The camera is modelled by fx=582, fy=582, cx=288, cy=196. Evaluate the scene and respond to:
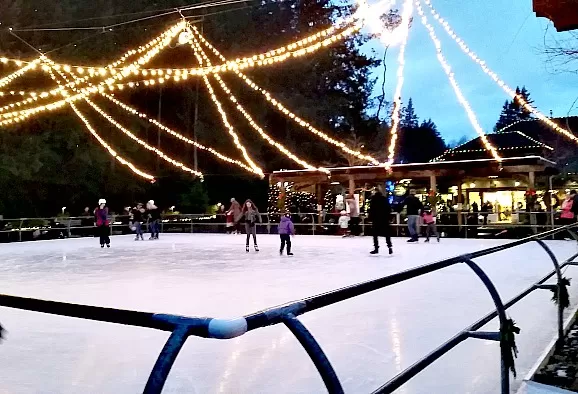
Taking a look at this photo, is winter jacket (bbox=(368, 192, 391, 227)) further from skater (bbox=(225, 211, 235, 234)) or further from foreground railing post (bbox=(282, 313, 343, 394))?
foreground railing post (bbox=(282, 313, 343, 394))

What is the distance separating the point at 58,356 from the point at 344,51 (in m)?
34.1

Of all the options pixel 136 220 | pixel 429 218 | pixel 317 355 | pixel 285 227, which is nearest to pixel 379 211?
pixel 285 227

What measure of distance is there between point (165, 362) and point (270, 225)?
22.0m

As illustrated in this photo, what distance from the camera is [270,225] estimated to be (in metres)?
23.2

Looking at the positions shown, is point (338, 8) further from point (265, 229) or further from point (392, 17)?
point (265, 229)

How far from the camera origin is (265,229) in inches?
927

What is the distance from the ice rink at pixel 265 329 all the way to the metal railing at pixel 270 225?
6.11 meters

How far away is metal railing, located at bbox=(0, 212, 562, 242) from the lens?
17.4 meters

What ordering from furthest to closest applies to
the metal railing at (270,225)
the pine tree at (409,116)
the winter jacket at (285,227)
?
the pine tree at (409,116) < the metal railing at (270,225) < the winter jacket at (285,227)

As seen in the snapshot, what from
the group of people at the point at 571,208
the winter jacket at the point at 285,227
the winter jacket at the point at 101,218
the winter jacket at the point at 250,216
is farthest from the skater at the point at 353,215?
the winter jacket at the point at 101,218

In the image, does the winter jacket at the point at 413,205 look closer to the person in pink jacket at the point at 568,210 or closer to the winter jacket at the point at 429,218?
the winter jacket at the point at 429,218

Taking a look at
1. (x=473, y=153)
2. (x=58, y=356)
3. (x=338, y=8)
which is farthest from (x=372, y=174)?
(x=58, y=356)

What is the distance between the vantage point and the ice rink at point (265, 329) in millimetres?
3891

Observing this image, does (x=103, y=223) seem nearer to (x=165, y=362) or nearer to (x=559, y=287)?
(x=559, y=287)
